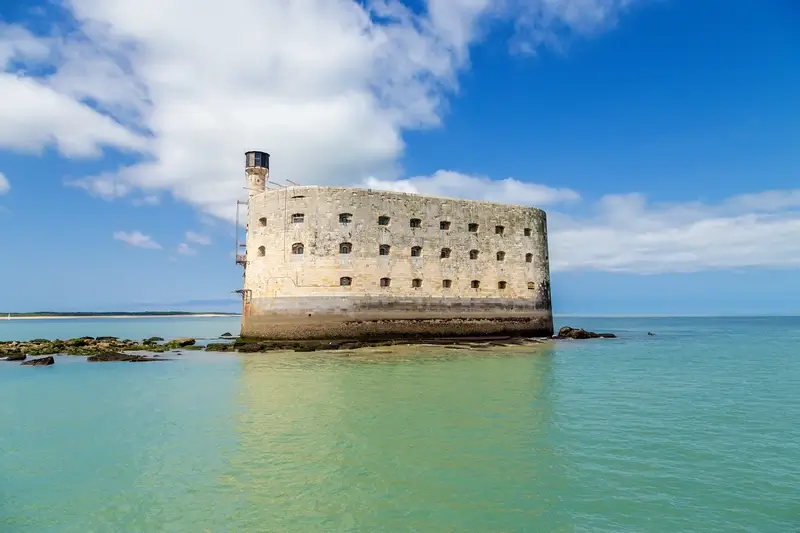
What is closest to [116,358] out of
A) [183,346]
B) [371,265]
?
[183,346]

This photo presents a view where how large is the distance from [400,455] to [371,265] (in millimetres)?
18195

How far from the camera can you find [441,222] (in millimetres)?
27203

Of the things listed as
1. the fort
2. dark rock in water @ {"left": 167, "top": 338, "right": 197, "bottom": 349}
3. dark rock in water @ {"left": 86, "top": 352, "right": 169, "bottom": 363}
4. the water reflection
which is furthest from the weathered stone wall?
the water reflection

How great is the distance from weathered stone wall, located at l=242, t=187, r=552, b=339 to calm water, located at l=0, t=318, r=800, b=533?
34.5 ft

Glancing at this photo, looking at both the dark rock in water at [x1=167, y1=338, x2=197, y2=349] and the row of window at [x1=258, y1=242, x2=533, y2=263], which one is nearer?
the row of window at [x1=258, y1=242, x2=533, y2=263]

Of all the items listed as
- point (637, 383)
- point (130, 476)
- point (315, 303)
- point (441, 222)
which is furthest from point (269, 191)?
point (130, 476)

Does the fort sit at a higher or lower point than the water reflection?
higher

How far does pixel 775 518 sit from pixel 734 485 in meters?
0.85

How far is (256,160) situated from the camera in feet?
89.6

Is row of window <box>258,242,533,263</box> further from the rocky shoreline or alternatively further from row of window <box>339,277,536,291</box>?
the rocky shoreline

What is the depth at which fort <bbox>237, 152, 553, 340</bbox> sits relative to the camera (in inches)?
957

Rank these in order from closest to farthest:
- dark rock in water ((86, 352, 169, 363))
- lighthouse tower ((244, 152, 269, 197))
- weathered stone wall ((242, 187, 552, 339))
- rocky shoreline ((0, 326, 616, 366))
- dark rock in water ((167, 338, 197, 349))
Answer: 1. dark rock in water ((86, 352, 169, 363))
2. rocky shoreline ((0, 326, 616, 366))
3. weathered stone wall ((242, 187, 552, 339))
4. dark rock in water ((167, 338, 197, 349))
5. lighthouse tower ((244, 152, 269, 197))

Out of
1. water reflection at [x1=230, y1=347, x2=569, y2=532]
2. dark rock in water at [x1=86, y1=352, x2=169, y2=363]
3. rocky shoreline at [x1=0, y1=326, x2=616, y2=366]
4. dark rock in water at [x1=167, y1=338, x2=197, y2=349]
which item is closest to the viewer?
water reflection at [x1=230, y1=347, x2=569, y2=532]

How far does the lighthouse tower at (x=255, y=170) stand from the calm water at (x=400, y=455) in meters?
15.2
